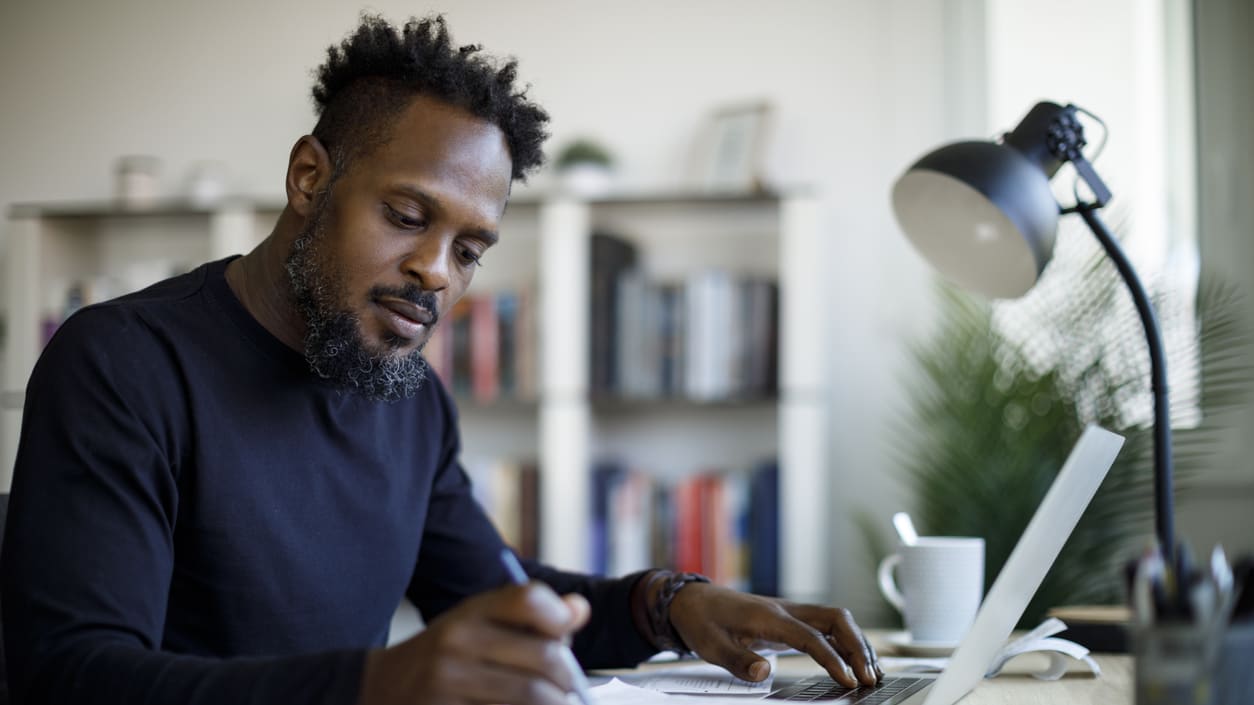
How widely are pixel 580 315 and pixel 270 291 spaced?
1.72 m

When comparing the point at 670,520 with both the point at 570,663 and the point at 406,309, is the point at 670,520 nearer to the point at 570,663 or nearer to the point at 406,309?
the point at 406,309

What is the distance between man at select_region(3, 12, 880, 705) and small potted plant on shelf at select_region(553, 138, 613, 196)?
1.61 metres

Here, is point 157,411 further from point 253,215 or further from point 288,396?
point 253,215

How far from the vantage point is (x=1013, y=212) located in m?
1.23

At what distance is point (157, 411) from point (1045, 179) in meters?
0.91

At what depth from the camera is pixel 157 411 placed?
3.51 ft

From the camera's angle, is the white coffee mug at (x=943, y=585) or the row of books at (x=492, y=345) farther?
the row of books at (x=492, y=345)

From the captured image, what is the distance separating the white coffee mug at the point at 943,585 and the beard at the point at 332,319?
61 cm

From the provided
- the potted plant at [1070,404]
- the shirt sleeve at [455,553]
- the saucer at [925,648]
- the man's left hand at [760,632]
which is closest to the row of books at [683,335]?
the potted plant at [1070,404]

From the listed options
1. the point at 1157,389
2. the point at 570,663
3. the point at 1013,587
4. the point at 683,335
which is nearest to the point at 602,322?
the point at 683,335

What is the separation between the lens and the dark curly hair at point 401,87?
1.27 m

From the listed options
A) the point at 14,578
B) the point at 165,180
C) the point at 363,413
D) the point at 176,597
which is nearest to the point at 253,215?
the point at 165,180

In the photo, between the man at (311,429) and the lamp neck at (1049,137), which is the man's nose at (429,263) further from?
the lamp neck at (1049,137)

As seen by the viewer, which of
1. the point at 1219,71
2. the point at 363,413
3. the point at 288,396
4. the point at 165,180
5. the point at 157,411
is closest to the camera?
the point at 157,411
